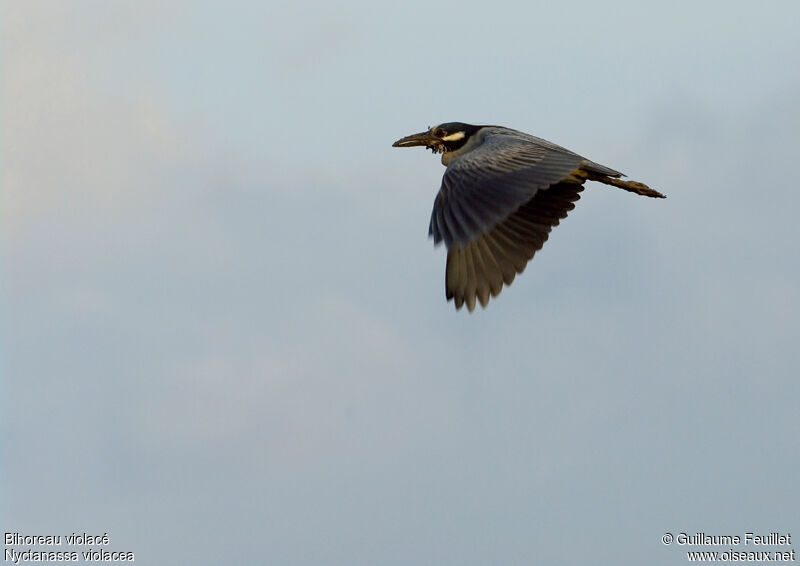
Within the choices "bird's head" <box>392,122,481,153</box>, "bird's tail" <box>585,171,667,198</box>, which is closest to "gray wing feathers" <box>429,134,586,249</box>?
"bird's tail" <box>585,171,667,198</box>

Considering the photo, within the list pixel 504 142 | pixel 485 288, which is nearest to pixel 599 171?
pixel 504 142

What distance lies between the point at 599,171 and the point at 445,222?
9.69ft

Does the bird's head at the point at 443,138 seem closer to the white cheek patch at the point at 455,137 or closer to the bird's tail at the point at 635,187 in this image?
the white cheek patch at the point at 455,137

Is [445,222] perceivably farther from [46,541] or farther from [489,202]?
[46,541]

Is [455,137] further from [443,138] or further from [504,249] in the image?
[504,249]

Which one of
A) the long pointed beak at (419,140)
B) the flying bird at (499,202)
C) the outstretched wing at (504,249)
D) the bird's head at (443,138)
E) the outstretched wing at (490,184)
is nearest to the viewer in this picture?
the outstretched wing at (490,184)

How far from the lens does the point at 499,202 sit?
1397 centimetres

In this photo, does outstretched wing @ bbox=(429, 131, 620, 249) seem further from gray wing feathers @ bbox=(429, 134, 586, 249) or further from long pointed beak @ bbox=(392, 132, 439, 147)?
long pointed beak @ bbox=(392, 132, 439, 147)

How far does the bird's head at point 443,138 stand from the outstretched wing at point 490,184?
1841 mm

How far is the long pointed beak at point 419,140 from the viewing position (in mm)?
18188

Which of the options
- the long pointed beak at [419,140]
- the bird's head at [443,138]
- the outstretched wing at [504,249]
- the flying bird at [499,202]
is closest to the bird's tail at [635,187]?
the flying bird at [499,202]

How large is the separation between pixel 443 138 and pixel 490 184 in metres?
3.83

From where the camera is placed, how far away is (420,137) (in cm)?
1825

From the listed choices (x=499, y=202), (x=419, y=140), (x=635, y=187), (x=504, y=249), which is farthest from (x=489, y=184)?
(x=419, y=140)
